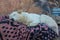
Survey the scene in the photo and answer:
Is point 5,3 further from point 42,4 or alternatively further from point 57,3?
point 57,3

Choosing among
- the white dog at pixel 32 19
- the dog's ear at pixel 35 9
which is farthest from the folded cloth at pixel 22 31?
the dog's ear at pixel 35 9

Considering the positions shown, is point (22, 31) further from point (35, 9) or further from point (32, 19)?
point (35, 9)

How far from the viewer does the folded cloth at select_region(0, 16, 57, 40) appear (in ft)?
5.15

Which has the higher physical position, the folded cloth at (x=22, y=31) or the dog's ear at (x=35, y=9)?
the dog's ear at (x=35, y=9)

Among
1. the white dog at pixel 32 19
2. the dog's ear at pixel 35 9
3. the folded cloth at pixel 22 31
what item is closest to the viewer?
the folded cloth at pixel 22 31

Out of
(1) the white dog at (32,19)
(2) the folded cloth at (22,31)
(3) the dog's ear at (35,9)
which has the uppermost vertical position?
(3) the dog's ear at (35,9)

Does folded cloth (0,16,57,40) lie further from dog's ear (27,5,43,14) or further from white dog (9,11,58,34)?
dog's ear (27,5,43,14)

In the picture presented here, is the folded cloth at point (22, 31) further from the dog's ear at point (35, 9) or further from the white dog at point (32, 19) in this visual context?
the dog's ear at point (35, 9)

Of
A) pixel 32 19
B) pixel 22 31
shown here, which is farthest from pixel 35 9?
pixel 22 31

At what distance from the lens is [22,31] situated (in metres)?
1.62

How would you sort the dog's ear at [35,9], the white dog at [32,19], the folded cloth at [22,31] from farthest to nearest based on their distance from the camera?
1. the dog's ear at [35,9]
2. the white dog at [32,19]
3. the folded cloth at [22,31]

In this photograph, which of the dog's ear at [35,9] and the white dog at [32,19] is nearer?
the white dog at [32,19]

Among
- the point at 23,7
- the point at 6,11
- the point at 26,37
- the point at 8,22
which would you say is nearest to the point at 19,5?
the point at 23,7

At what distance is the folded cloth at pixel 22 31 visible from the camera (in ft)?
5.15
